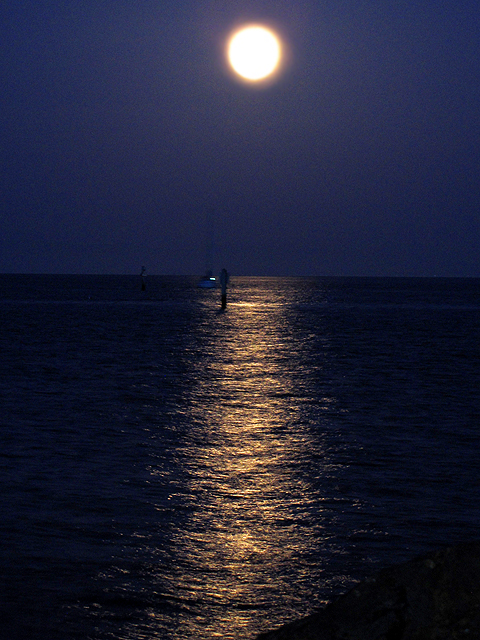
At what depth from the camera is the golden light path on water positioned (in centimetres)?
727

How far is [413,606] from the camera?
14.8 ft

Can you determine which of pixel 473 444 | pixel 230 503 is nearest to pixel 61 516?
pixel 230 503

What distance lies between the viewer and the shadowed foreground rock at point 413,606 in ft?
14.5

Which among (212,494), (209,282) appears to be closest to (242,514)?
(212,494)

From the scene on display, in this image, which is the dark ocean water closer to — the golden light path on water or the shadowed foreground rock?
the golden light path on water

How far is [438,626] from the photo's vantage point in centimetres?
443

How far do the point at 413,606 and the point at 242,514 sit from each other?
5731 mm

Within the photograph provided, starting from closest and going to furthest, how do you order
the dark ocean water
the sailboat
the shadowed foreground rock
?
the shadowed foreground rock
the dark ocean water
the sailboat

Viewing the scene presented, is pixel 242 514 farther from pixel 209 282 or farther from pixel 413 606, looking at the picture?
pixel 209 282

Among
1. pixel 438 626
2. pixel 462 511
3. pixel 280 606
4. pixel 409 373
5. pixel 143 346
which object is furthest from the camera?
pixel 143 346

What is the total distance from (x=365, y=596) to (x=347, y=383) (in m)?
22.2

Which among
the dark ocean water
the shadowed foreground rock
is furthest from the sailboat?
the shadowed foreground rock

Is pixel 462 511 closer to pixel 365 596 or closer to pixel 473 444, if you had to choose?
pixel 473 444

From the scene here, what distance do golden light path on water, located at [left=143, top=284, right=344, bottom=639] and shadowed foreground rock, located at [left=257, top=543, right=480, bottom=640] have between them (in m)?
2.27
